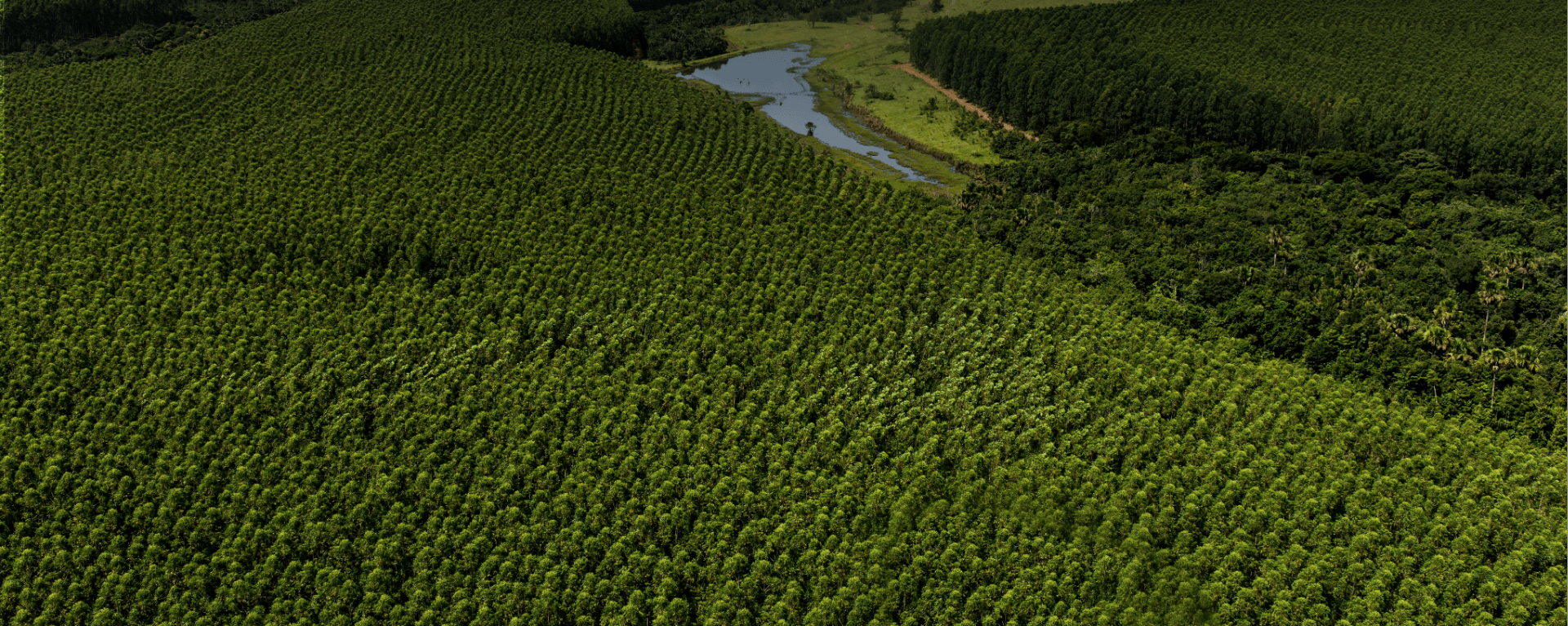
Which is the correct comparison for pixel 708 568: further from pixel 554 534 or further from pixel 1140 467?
pixel 1140 467

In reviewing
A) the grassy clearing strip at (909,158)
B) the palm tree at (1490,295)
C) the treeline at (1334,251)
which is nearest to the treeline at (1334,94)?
the treeline at (1334,251)

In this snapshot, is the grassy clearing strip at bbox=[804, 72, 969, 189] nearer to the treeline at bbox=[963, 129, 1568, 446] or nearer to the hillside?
the treeline at bbox=[963, 129, 1568, 446]

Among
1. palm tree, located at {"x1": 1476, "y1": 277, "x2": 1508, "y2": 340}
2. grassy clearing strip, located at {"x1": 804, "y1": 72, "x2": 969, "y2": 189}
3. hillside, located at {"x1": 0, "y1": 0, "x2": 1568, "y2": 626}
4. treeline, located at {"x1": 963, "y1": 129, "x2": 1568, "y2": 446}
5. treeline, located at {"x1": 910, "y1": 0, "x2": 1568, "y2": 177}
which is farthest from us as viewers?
grassy clearing strip, located at {"x1": 804, "y1": 72, "x2": 969, "y2": 189}

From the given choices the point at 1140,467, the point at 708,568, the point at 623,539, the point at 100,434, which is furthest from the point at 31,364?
the point at 1140,467

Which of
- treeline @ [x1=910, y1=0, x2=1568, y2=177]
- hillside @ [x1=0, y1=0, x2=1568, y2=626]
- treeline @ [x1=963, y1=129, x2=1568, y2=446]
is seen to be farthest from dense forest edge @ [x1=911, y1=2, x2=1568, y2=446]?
hillside @ [x1=0, y1=0, x2=1568, y2=626]

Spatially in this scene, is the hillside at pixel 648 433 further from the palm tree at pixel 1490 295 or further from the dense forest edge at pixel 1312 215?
the palm tree at pixel 1490 295

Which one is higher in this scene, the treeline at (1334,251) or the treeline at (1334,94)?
the treeline at (1334,94)
